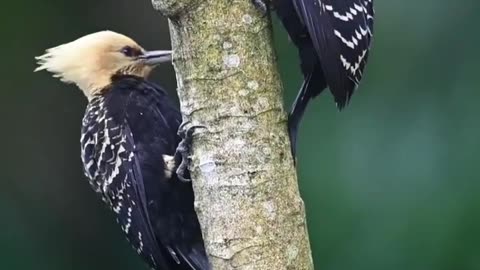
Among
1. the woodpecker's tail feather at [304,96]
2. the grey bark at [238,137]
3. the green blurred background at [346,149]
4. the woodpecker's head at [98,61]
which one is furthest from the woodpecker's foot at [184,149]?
the green blurred background at [346,149]

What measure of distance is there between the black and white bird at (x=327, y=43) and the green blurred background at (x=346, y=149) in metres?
1.79

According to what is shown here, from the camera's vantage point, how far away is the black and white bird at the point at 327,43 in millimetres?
4676

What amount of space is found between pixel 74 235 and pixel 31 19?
1.16 meters

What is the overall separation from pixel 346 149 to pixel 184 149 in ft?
7.21

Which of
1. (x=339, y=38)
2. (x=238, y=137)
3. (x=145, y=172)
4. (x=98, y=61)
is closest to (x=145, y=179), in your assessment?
(x=145, y=172)

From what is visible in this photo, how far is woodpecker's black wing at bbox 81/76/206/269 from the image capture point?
16.8ft

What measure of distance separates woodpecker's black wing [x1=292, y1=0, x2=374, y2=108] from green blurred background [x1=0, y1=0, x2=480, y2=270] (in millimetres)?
1791

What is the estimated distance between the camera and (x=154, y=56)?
561 cm

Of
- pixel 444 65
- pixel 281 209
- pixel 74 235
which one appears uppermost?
pixel 281 209

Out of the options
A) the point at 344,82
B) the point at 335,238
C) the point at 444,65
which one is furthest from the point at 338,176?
the point at 344,82

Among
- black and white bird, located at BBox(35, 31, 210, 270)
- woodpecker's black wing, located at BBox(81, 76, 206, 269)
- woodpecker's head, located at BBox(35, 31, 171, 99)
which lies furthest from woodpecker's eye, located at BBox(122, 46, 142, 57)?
woodpecker's black wing, located at BBox(81, 76, 206, 269)

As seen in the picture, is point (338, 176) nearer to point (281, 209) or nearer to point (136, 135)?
point (136, 135)

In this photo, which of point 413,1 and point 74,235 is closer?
point 413,1

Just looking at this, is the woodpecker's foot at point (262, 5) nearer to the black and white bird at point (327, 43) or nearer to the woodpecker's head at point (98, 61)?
the black and white bird at point (327, 43)
